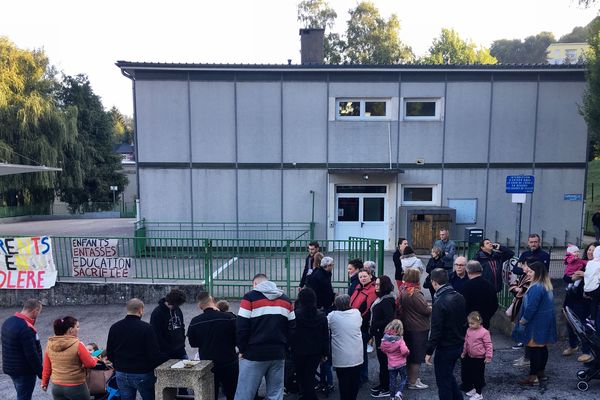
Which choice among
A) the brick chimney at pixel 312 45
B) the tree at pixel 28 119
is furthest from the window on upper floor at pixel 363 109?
the tree at pixel 28 119

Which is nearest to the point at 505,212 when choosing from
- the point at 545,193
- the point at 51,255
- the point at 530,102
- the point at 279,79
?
the point at 545,193

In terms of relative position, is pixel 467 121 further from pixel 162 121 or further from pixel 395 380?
pixel 395 380

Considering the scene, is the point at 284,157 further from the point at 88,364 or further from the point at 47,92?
the point at 47,92

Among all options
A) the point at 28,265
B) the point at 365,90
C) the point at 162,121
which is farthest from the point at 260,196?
the point at 28,265

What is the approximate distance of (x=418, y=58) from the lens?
43.3m

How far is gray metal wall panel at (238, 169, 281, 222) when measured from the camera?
15320 mm

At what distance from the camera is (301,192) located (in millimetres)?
15383

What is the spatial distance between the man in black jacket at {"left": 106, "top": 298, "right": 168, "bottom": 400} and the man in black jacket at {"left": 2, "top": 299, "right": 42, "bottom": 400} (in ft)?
3.50

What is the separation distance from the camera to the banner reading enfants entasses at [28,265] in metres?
9.95

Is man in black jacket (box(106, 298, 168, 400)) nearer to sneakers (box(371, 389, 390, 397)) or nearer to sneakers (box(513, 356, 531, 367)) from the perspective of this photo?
sneakers (box(371, 389, 390, 397))

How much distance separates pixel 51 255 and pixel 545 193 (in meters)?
15.8

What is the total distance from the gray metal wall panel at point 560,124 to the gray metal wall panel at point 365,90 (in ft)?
17.5

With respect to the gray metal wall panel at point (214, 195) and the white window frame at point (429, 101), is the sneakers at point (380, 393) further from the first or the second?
the white window frame at point (429, 101)

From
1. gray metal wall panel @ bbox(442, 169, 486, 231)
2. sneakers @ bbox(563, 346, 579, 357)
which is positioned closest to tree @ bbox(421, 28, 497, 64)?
gray metal wall panel @ bbox(442, 169, 486, 231)
